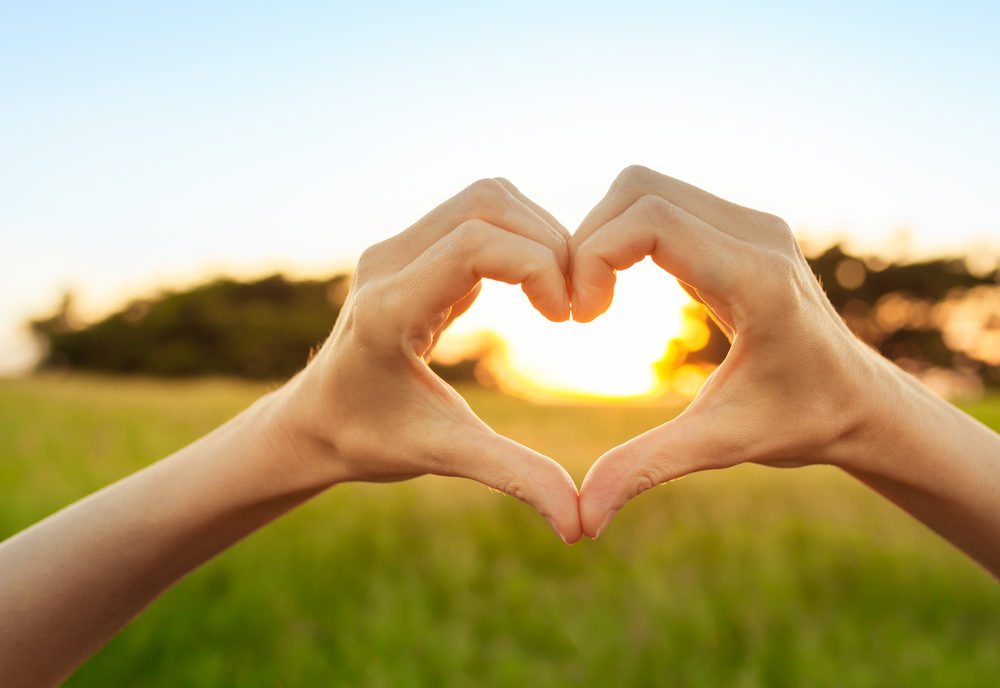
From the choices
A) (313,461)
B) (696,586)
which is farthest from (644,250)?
(696,586)

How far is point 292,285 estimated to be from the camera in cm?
3950

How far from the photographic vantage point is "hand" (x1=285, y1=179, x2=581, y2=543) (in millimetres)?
1357

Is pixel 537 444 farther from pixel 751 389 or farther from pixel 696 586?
pixel 751 389

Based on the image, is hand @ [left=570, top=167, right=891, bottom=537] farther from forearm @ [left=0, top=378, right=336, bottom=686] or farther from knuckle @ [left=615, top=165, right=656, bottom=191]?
forearm @ [left=0, top=378, right=336, bottom=686]

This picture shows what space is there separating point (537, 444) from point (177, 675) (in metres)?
6.38

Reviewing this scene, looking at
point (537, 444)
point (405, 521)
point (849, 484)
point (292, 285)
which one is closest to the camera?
point (405, 521)

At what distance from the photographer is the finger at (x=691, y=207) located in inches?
55.9

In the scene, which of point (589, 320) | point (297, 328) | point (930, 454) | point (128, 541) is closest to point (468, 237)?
point (589, 320)

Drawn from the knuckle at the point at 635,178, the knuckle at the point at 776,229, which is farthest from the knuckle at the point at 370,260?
the knuckle at the point at 776,229

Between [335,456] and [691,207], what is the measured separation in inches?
47.5

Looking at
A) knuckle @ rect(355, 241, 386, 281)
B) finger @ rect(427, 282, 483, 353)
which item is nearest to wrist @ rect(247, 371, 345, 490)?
knuckle @ rect(355, 241, 386, 281)

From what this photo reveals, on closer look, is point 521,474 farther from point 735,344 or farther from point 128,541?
point 128,541

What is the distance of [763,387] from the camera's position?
4.71 ft

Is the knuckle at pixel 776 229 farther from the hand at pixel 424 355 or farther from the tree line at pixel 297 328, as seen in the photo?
the tree line at pixel 297 328
